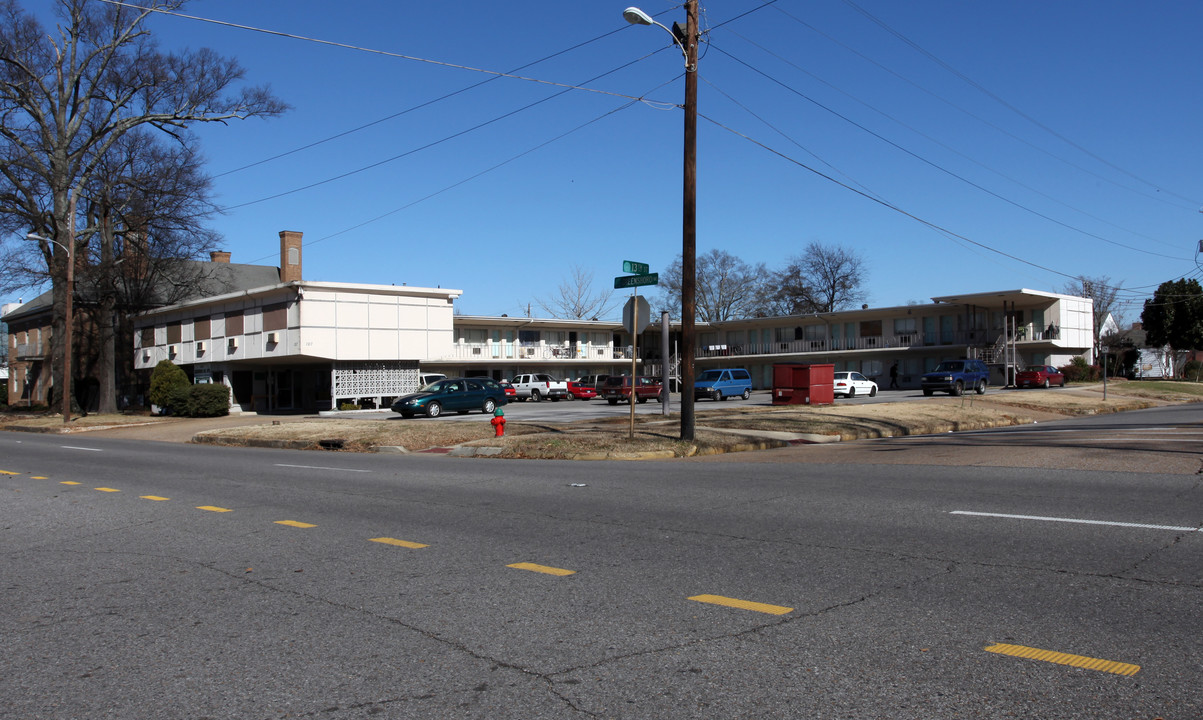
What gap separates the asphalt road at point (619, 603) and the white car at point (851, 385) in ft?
119

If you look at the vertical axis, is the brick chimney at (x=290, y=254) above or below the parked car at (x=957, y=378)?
above

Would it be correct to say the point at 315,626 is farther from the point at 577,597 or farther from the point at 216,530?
the point at 216,530

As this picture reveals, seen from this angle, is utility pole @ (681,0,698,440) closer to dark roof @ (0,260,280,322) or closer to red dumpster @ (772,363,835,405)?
red dumpster @ (772,363,835,405)

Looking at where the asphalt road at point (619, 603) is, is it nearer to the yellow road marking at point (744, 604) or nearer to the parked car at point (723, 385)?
the yellow road marking at point (744, 604)

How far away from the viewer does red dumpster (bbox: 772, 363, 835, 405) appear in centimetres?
3238

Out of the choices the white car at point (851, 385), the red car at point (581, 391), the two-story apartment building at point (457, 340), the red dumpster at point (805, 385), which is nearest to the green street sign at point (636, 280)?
the two-story apartment building at point (457, 340)

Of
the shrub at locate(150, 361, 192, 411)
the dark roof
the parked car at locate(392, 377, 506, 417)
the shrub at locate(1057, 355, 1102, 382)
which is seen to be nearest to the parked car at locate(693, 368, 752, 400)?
the parked car at locate(392, 377, 506, 417)

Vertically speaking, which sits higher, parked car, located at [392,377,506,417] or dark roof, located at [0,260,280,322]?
dark roof, located at [0,260,280,322]

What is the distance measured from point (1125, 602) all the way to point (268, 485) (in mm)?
10753

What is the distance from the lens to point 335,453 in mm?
20047

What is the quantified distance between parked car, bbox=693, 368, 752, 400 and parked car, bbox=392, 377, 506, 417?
1296cm

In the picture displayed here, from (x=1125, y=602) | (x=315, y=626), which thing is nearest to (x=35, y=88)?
(x=315, y=626)

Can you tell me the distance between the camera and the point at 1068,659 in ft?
14.6

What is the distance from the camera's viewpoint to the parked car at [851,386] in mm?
46719
